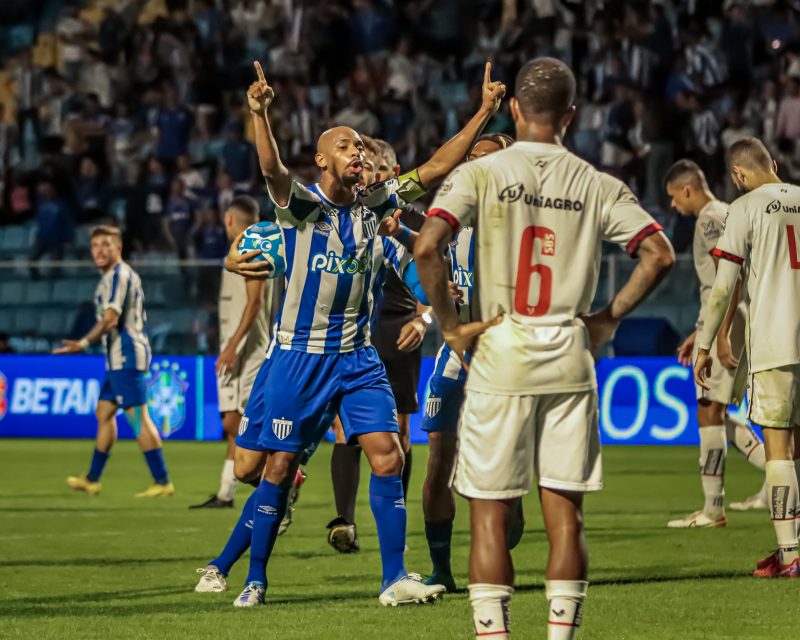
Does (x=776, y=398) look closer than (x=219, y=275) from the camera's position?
Yes

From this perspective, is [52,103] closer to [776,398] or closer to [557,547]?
[776,398]

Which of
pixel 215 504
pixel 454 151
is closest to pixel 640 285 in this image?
pixel 454 151

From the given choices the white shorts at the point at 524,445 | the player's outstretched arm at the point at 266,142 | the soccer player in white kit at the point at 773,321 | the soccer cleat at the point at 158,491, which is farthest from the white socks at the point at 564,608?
the soccer cleat at the point at 158,491

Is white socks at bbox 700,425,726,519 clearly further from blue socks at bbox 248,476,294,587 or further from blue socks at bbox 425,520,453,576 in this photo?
blue socks at bbox 248,476,294,587

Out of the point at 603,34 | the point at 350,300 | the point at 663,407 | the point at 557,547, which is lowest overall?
the point at 663,407

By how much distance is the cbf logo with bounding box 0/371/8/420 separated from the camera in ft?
64.5

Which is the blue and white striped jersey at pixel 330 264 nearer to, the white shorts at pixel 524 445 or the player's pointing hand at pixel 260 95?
the player's pointing hand at pixel 260 95

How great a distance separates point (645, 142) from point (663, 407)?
189 inches

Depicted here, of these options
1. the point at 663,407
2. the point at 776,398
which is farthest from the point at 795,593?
the point at 663,407

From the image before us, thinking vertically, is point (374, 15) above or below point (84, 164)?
above

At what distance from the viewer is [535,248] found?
5.13 meters

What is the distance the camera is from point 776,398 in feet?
26.3

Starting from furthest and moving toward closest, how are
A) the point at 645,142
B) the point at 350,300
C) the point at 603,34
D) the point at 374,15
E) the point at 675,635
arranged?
the point at 374,15
the point at 603,34
the point at 645,142
the point at 350,300
the point at 675,635

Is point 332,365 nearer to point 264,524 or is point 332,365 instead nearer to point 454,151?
point 264,524
